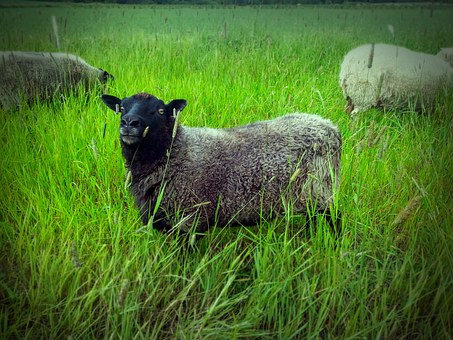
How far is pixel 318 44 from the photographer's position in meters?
5.13

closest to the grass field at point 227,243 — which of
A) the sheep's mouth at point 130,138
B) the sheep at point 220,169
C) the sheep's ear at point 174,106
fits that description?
the sheep at point 220,169

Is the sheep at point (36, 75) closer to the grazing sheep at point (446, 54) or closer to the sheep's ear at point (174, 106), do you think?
the sheep's ear at point (174, 106)

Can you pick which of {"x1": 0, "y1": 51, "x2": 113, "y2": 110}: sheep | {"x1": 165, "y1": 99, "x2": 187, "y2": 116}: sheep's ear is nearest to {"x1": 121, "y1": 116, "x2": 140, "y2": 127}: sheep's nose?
{"x1": 165, "y1": 99, "x2": 187, "y2": 116}: sheep's ear

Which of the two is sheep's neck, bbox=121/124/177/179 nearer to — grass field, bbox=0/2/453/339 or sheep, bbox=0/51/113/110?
grass field, bbox=0/2/453/339

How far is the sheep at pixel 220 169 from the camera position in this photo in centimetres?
231

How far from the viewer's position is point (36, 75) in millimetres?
4613

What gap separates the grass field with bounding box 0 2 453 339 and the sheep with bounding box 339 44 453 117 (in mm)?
247

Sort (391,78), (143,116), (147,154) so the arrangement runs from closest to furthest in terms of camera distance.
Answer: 1. (143,116)
2. (147,154)
3. (391,78)

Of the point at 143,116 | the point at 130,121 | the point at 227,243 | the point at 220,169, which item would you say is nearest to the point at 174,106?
the point at 143,116

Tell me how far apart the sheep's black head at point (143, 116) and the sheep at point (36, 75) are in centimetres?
225

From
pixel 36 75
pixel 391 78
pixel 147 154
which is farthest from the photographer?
pixel 36 75

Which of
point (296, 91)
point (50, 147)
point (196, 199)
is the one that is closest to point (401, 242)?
point (196, 199)

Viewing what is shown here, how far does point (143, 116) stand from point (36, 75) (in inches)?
130

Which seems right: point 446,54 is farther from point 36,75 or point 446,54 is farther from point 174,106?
point 36,75
